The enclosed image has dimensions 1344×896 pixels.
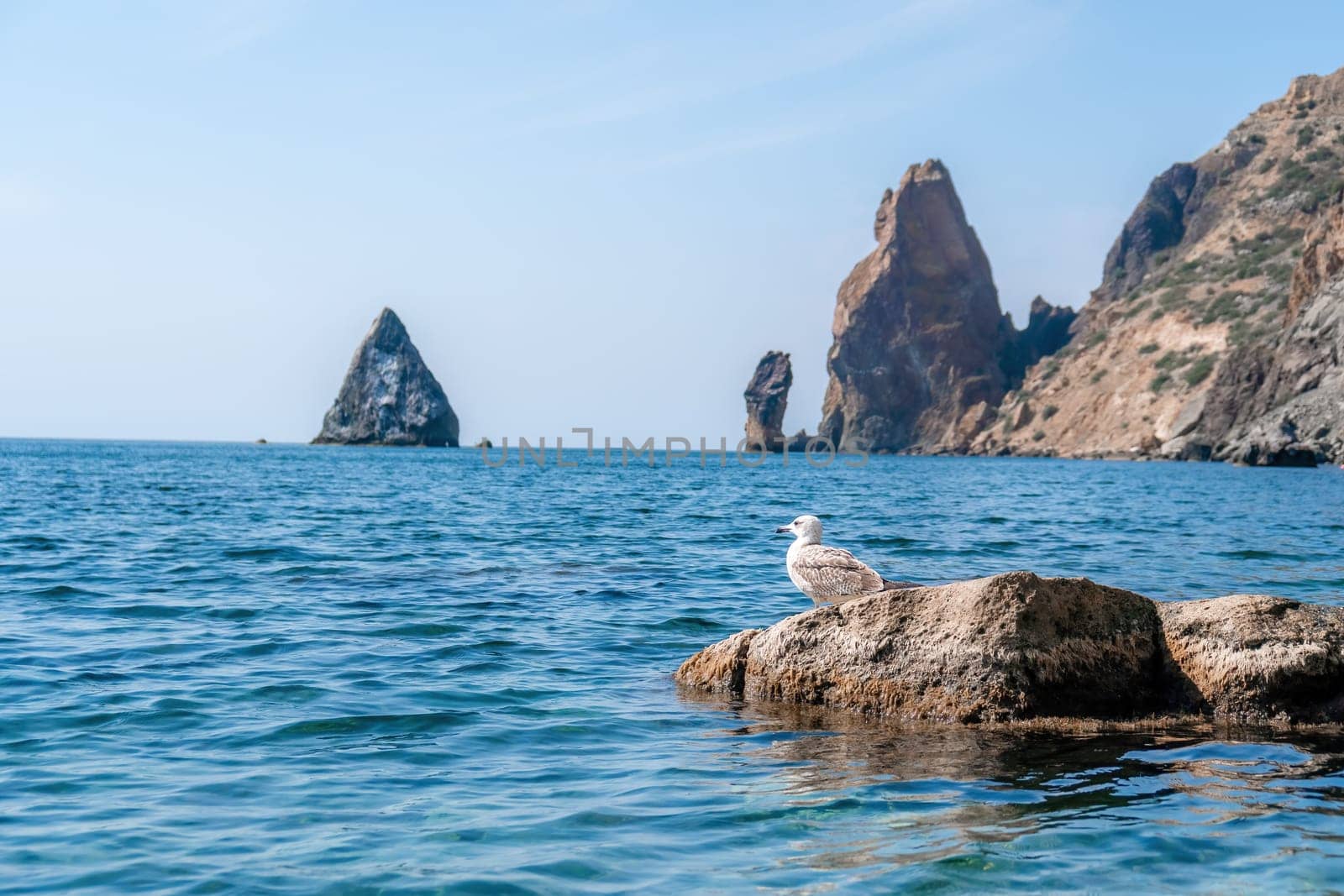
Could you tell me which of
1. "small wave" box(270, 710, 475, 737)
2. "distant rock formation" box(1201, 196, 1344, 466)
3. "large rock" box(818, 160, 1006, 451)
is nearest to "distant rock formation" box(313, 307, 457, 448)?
"large rock" box(818, 160, 1006, 451)

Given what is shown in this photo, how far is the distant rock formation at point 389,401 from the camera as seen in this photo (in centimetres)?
18325

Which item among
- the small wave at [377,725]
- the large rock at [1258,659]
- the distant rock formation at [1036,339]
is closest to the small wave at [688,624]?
the small wave at [377,725]

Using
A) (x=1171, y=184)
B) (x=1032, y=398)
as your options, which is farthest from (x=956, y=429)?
(x=1171, y=184)

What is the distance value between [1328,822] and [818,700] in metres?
3.65

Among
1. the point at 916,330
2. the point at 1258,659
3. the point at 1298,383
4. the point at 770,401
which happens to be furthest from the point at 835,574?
the point at 770,401

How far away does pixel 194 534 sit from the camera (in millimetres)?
23656

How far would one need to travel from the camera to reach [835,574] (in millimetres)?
9898

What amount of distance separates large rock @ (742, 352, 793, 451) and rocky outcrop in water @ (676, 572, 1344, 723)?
173m

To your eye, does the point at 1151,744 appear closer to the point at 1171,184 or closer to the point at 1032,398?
the point at 1032,398

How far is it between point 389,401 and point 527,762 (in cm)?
18148

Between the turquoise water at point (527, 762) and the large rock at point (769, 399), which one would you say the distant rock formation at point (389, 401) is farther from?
the turquoise water at point (527, 762)

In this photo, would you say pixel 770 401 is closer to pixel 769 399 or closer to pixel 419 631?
pixel 769 399

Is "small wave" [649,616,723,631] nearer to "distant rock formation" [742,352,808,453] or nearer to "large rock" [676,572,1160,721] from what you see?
"large rock" [676,572,1160,721]

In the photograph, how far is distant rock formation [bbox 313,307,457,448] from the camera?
183 meters
